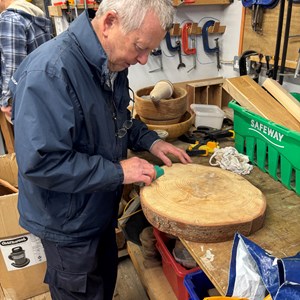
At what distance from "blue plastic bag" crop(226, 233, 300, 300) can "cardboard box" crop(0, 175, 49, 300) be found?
1110 millimetres

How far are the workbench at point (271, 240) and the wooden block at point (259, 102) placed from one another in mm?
251

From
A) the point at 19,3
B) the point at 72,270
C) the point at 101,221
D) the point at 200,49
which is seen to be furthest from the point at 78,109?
the point at 200,49

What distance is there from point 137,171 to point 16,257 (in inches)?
40.2

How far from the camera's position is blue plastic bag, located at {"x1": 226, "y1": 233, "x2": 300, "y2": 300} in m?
0.55

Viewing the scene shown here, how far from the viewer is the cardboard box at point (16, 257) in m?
1.45

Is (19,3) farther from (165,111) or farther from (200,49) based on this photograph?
(200,49)

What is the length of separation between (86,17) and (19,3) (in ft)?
3.51

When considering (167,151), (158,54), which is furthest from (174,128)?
(158,54)

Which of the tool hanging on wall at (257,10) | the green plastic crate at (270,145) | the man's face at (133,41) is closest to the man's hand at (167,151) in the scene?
the green plastic crate at (270,145)

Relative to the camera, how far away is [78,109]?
87 centimetres

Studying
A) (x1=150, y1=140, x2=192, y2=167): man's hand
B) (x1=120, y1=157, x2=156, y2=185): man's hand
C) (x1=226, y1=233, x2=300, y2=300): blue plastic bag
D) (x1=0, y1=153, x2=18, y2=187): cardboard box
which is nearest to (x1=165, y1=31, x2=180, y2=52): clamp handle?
(x1=150, y1=140, x2=192, y2=167): man's hand

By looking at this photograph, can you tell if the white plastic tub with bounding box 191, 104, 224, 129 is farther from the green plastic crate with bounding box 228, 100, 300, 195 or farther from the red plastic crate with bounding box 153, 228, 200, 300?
the red plastic crate with bounding box 153, 228, 200, 300

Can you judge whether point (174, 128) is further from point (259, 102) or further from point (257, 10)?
point (257, 10)

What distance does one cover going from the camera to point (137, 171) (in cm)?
96
